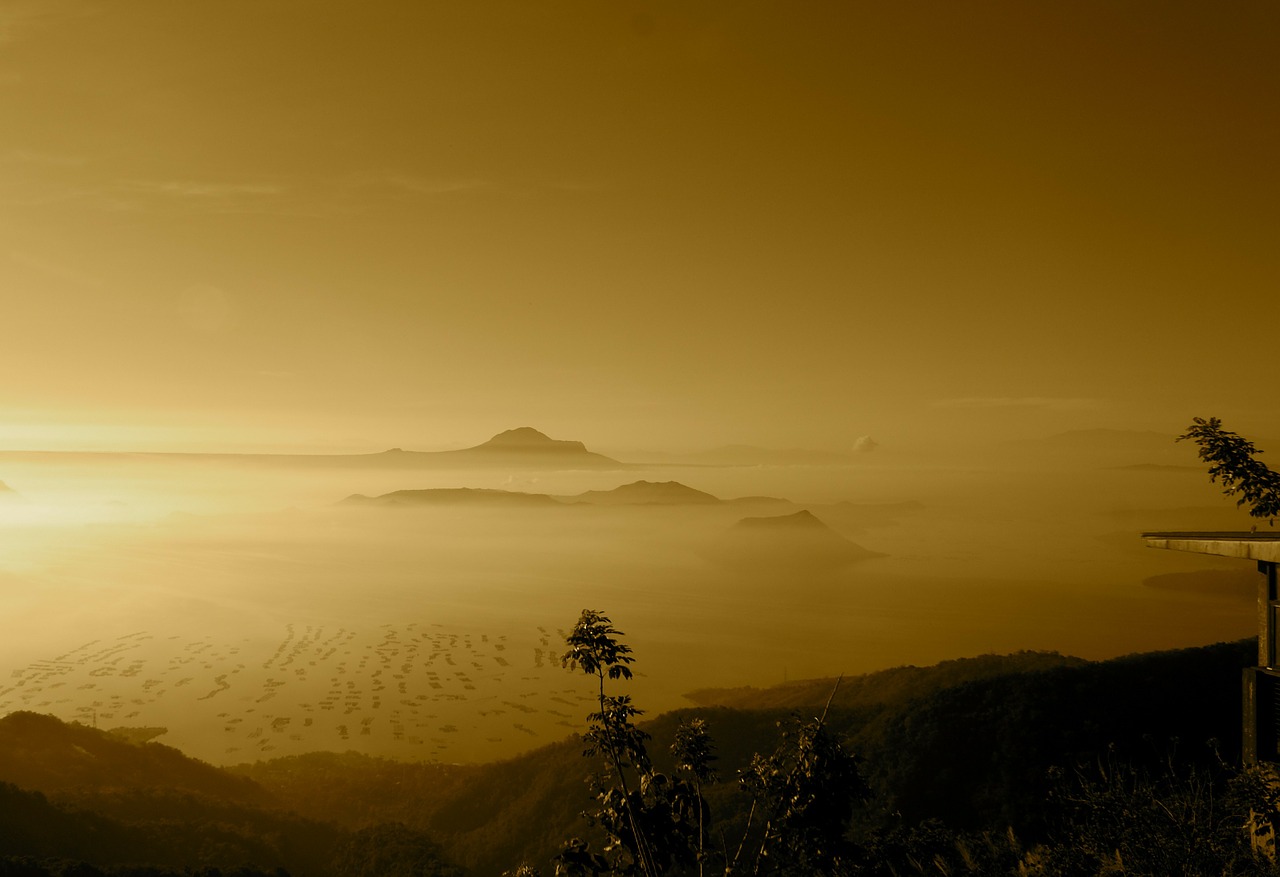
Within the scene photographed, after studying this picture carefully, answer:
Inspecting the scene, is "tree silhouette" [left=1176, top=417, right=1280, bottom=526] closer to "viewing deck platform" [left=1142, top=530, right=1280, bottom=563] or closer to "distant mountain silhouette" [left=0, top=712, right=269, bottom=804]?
"viewing deck platform" [left=1142, top=530, right=1280, bottom=563]

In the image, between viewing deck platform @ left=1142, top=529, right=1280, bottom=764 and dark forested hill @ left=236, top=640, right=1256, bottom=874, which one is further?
dark forested hill @ left=236, top=640, right=1256, bottom=874

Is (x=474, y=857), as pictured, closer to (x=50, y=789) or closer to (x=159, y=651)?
(x=50, y=789)

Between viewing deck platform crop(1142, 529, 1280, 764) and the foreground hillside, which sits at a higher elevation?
viewing deck platform crop(1142, 529, 1280, 764)

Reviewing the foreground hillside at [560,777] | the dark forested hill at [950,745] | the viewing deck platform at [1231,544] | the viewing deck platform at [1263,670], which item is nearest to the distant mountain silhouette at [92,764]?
the foreground hillside at [560,777]

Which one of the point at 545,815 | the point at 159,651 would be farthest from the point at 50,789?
the point at 159,651

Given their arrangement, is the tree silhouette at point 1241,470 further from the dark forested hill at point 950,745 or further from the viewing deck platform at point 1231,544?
the dark forested hill at point 950,745

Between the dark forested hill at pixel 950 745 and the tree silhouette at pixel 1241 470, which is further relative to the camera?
the dark forested hill at pixel 950 745

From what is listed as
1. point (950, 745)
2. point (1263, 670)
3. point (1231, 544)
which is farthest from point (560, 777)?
point (1231, 544)

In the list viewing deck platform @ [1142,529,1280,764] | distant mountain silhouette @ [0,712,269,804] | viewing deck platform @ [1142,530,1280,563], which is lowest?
distant mountain silhouette @ [0,712,269,804]

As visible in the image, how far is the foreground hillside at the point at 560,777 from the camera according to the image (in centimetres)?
4784

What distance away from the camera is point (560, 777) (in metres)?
73.2

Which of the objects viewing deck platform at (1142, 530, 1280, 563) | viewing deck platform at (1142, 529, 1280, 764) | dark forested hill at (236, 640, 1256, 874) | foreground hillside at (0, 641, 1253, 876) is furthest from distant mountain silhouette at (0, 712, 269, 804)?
viewing deck platform at (1142, 530, 1280, 563)

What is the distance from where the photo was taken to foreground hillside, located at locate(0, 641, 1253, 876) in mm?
47844

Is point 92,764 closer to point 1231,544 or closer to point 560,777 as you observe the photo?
point 560,777
